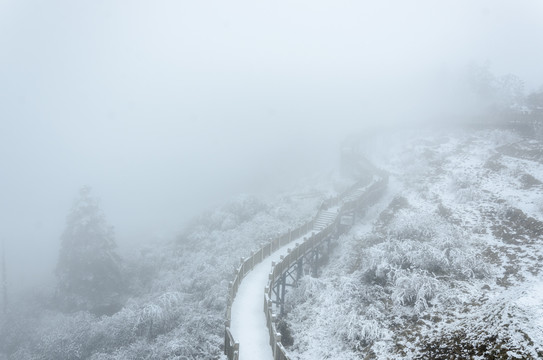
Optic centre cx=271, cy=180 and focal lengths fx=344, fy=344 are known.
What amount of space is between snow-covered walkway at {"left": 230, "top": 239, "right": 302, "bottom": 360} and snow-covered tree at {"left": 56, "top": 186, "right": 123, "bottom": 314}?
19.6m

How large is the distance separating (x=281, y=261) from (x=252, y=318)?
17.4 feet

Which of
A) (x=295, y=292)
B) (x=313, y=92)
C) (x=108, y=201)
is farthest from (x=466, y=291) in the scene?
(x=313, y=92)

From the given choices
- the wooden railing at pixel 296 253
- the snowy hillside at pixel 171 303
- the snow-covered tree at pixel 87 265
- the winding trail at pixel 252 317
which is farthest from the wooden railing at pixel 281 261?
the snow-covered tree at pixel 87 265

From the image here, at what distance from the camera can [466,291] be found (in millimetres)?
15961

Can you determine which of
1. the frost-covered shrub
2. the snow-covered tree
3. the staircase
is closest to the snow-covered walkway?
the frost-covered shrub

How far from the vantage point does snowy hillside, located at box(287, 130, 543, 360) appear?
12664 millimetres

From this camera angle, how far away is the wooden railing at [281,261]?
12906mm

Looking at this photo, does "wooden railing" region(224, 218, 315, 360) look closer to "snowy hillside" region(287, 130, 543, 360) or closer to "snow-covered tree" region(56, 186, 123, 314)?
"snowy hillside" region(287, 130, 543, 360)

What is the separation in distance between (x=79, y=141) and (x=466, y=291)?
18218cm

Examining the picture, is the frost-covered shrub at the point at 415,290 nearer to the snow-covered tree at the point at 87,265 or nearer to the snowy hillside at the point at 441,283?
the snowy hillside at the point at 441,283

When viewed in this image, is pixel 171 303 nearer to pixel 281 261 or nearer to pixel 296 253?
pixel 281 261

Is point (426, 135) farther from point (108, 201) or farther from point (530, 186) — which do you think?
point (108, 201)

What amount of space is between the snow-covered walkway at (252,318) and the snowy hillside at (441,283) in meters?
1.88

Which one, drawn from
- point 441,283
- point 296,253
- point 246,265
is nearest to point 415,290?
point 441,283
